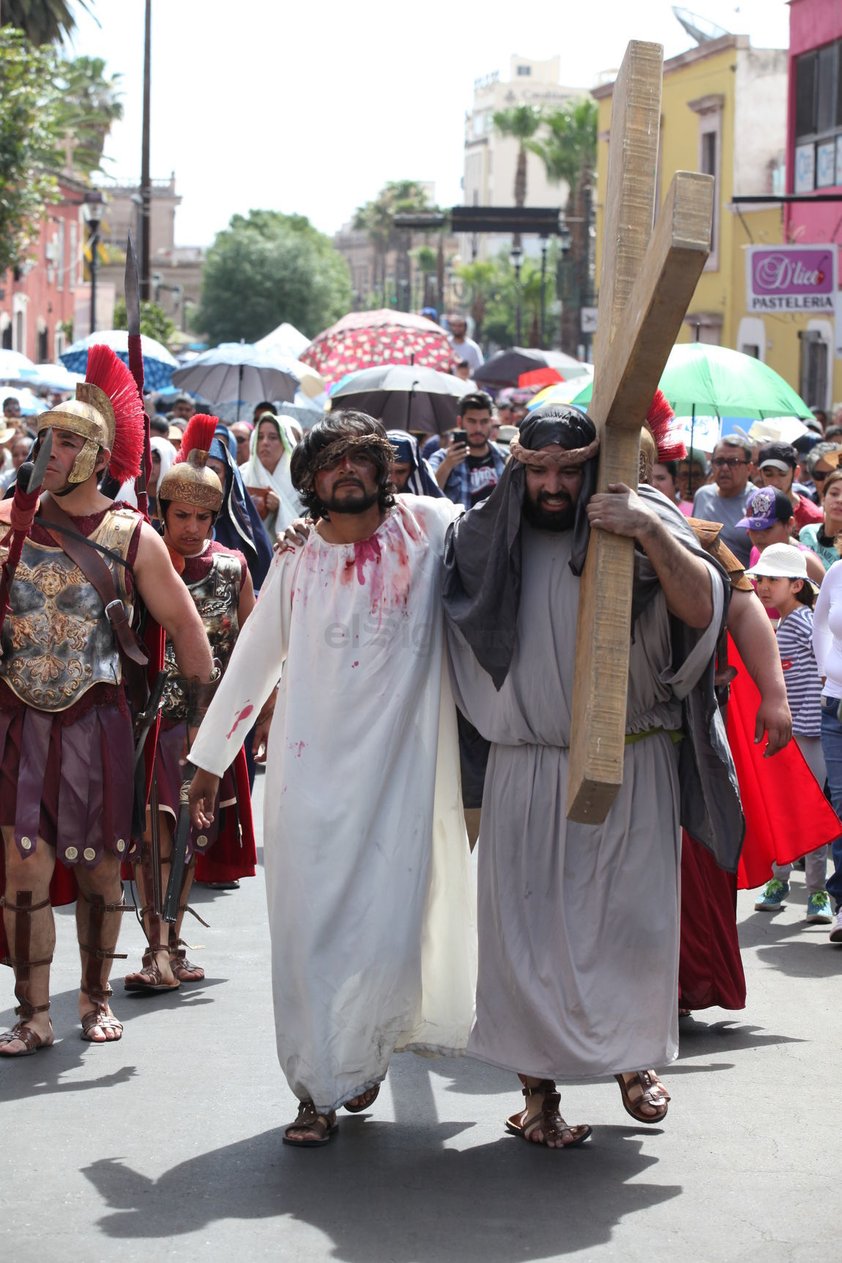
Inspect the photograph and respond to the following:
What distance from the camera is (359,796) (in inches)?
216

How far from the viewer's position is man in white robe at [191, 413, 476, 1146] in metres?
5.46

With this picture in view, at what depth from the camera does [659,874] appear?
5406 mm

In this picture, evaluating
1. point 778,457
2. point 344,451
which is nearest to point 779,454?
point 778,457

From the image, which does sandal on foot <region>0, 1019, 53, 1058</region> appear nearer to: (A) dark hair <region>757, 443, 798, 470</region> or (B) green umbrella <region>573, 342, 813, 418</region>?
(A) dark hair <region>757, 443, 798, 470</region>

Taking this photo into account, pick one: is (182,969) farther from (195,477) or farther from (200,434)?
(200,434)

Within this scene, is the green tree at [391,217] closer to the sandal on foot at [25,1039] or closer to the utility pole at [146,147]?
the utility pole at [146,147]

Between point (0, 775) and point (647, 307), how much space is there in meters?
Answer: 2.96

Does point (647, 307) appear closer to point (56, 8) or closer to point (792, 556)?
point (792, 556)

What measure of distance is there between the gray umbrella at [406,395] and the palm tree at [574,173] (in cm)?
4524

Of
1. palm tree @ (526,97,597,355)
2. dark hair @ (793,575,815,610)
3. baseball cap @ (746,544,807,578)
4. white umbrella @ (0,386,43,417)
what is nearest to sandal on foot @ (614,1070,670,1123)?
baseball cap @ (746,544,807,578)

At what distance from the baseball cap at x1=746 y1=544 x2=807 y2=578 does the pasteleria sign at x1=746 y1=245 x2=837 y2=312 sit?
47.3 ft

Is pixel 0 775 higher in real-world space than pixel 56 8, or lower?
lower

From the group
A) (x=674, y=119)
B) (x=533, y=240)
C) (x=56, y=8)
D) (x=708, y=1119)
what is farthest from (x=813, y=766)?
(x=533, y=240)

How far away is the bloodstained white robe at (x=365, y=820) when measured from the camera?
215 inches
